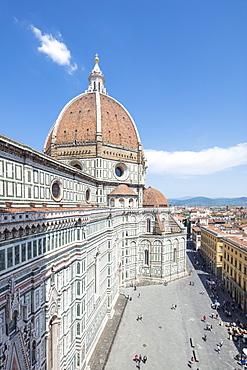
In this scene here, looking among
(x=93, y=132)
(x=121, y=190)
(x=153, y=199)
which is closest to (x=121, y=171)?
(x=121, y=190)

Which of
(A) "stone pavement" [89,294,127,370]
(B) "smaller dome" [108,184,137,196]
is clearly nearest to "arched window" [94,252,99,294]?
(A) "stone pavement" [89,294,127,370]

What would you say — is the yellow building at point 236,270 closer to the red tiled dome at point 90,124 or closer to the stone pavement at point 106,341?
the stone pavement at point 106,341

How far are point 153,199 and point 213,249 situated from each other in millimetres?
15682

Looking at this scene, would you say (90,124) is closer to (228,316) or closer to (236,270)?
(236,270)

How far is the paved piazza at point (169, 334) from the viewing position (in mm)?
19328

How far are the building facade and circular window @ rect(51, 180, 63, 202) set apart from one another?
4.1 inches

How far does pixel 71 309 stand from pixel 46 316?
3853mm

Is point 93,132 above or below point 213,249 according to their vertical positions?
above

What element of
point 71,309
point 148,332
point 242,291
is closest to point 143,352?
point 148,332

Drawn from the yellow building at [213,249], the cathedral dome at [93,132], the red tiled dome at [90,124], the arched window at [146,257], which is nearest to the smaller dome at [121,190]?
the cathedral dome at [93,132]

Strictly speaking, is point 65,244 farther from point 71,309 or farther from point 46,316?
point 71,309

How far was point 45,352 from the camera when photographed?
41.1 ft

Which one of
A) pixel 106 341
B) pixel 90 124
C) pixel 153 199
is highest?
pixel 90 124

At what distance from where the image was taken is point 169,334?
76.8ft
